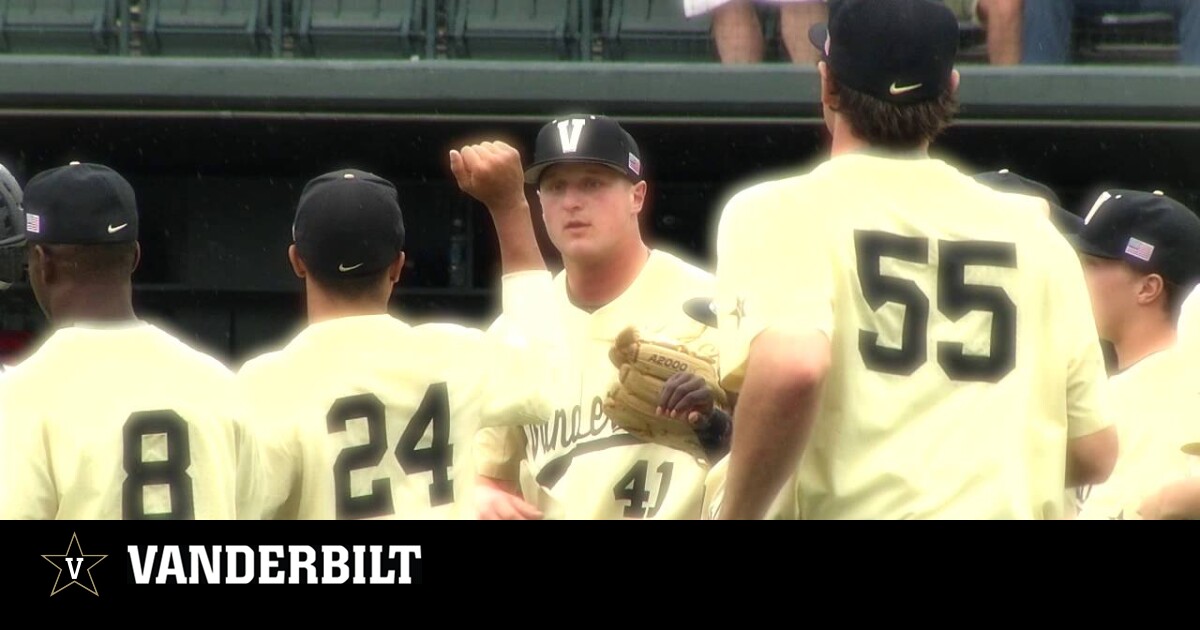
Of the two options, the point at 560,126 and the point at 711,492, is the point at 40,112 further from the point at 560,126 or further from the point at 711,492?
the point at 711,492

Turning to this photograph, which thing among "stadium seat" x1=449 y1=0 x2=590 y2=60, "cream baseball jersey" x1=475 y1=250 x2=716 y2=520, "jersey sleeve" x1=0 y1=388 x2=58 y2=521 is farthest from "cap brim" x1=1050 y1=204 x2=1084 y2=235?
"stadium seat" x1=449 y1=0 x2=590 y2=60

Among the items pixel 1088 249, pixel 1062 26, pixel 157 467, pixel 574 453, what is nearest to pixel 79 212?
pixel 157 467

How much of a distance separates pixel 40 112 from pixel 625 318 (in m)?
3.91

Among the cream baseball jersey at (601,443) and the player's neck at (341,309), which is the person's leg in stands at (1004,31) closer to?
the cream baseball jersey at (601,443)

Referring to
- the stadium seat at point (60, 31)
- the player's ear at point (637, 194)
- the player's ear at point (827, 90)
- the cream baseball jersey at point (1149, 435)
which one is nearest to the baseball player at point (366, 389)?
the player's ear at point (827, 90)

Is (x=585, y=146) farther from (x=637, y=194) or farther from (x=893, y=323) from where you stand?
→ (x=893, y=323)

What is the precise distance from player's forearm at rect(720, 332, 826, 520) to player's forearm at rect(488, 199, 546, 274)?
0.89m

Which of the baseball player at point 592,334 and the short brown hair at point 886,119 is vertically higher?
the short brown hair at point 886,119

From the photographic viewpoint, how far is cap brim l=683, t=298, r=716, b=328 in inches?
143

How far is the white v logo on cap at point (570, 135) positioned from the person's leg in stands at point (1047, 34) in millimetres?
3511

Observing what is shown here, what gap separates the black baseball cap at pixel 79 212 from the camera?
10.1 ft

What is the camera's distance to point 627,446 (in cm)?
380
